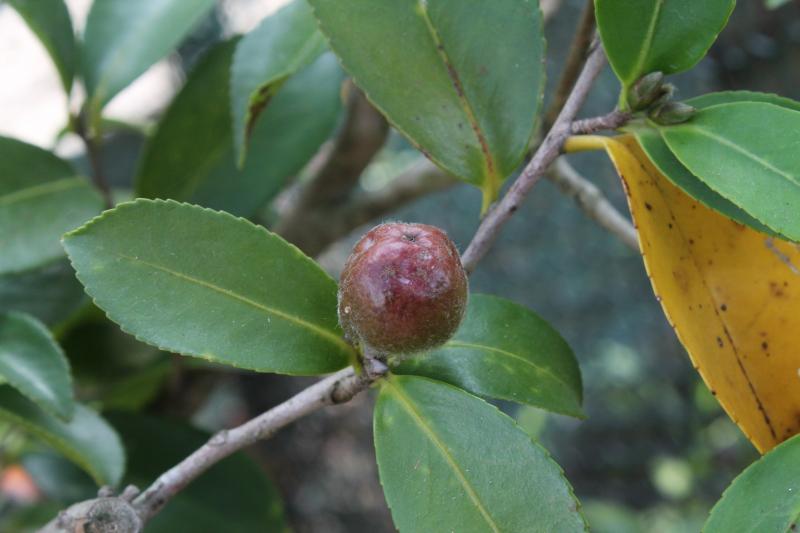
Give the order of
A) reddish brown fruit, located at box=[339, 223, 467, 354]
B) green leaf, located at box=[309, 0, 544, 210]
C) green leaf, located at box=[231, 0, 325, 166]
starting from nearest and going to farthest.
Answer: reddish brown fruit, located at box=[339, 223, 467, 354] → green leaf, located at box=[309, 0, 544, 210] → green leaf, located at box=[231, 0, 325, 166]

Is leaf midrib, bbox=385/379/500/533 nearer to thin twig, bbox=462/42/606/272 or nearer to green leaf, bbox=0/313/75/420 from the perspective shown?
thin twig, bbox=462/42/606/272

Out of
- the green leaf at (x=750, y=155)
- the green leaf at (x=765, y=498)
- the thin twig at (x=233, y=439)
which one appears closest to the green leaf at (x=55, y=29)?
the thin twig at (x=233, y=439)

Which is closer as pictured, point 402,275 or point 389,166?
point 402,275

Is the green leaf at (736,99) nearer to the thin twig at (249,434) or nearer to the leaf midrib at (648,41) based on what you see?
the leaf midrib at (648,41)

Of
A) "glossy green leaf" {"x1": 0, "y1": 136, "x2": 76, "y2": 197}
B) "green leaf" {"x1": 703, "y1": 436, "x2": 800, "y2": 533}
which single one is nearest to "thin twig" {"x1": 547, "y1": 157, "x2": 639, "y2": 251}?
"green leaf" {"x1": 703, "y1": 436, "x2": 800, "y2": 533}

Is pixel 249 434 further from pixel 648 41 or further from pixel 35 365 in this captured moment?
pixel 648 41

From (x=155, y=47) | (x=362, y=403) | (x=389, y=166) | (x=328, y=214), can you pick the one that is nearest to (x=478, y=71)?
(x=155, y=47)

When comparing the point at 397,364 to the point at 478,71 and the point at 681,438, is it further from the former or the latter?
the point at 681,438

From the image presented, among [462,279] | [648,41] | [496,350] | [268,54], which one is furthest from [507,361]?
[268,54]

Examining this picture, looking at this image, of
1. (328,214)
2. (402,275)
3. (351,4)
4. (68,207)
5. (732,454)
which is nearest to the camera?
(402,275)
